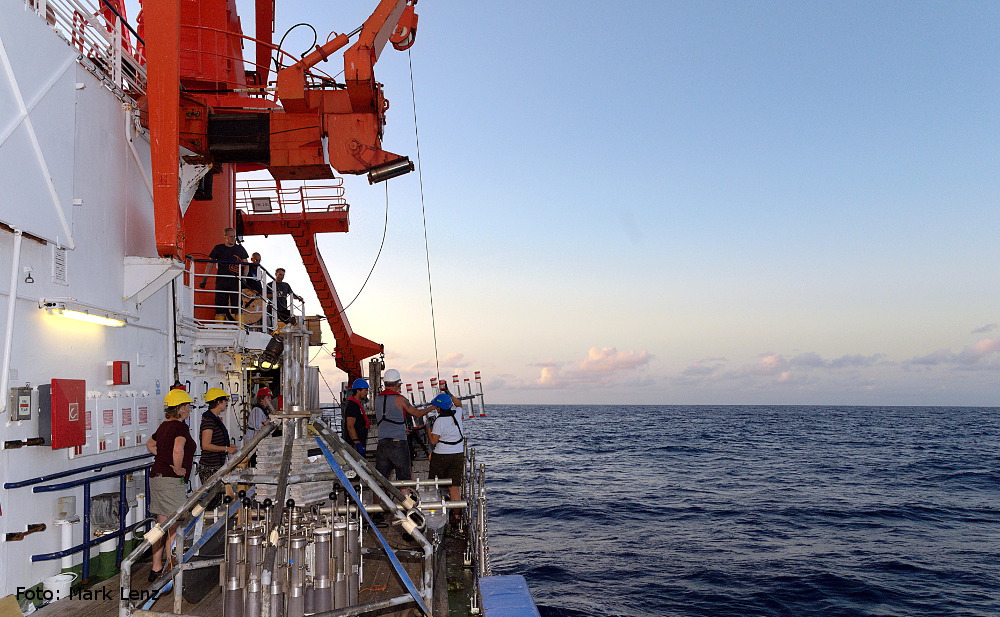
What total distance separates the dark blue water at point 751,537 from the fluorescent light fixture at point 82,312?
30.0 ft

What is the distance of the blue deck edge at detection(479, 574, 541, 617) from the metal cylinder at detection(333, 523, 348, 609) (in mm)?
1026

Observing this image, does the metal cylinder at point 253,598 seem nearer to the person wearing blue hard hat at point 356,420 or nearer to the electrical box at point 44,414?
the electrical box at point 44,414

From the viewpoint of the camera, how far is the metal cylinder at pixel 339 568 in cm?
481

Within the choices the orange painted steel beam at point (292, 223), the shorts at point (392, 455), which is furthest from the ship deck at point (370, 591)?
the orange painted steel beam at point (292, 223)

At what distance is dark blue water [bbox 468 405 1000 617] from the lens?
13391 millimetres

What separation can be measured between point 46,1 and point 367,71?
12.3 ft

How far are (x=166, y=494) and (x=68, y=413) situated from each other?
1.26 meters

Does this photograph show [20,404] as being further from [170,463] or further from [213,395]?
[213,395]

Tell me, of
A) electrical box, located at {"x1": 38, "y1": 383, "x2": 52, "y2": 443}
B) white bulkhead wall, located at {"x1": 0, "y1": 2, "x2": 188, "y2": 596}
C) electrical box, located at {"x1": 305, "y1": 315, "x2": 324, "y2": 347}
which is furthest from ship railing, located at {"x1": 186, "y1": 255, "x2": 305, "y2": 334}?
electrical box, located at {"x1": 305, "y1": 315, "x2": 324, "y2": 347}

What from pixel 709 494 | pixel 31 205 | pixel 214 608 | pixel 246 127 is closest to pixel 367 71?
pixel 246 127

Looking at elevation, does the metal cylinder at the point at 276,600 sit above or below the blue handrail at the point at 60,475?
below

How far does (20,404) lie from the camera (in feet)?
19.6

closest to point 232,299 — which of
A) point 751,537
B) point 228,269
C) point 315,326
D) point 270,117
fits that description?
point 228,269

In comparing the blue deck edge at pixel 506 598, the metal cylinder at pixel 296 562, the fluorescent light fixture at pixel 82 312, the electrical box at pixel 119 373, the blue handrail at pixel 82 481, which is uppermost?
the fluorescent light fixture at pixel 82 312
